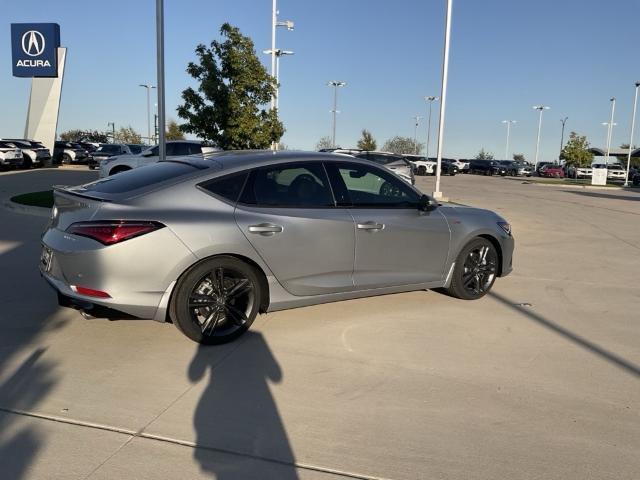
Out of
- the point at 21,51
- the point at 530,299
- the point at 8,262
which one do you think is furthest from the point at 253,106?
the point at 21,51

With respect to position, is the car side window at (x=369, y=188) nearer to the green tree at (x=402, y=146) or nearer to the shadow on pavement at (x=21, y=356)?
the shadow on pavement at (x=21, y=356)

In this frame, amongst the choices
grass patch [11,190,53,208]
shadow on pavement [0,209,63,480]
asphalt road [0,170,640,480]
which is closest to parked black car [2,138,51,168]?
grass patch [11,190,53,208]

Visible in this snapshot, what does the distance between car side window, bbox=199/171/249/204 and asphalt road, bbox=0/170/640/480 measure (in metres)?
1.23

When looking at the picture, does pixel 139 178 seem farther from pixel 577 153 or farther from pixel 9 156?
pixel 577 153

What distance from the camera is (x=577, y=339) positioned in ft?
16.2

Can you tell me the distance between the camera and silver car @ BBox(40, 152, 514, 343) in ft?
13.2

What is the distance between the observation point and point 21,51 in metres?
31.6

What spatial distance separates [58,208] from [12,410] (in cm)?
172

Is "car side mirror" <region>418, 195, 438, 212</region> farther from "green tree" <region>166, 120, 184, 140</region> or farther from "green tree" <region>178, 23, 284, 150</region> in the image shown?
"green tree" <region>166, 120, 184, 140</region>

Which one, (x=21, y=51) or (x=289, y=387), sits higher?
(x=21, y=51)

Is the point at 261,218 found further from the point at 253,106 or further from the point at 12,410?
the point at 253,106

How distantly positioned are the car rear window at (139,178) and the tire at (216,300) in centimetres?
84

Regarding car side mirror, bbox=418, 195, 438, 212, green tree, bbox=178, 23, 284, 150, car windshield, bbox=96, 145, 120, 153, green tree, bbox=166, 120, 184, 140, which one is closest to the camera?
car side mirror, bbox=418, 195, 438, 212

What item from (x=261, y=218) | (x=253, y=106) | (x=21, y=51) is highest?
(x=21, y=51)
